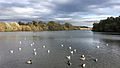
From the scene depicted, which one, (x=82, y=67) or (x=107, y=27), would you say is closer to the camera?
(x=82, y=67)

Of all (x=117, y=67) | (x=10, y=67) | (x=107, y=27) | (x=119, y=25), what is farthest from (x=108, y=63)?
(x=107, y=27)

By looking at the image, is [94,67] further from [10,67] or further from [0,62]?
[0,62]

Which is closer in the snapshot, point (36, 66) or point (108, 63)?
point (36, 66)

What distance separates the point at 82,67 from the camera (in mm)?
29859

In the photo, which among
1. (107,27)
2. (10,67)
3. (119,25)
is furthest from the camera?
(107,27)

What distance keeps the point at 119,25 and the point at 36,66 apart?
132 metres

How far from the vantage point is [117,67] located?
30250mm

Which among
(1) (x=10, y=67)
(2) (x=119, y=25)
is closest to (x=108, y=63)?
(1) (x=10, y=67)

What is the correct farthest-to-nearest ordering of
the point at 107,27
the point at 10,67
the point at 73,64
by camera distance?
1. the point at 107,27
2. the point at 73,64
3. the point at 10,67

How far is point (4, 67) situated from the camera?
29672mm

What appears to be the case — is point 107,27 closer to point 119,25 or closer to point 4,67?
point 119,25

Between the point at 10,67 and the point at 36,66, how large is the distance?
11.3 ft

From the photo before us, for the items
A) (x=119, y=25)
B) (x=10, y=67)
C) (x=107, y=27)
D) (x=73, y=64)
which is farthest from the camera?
(x=107, y=27)

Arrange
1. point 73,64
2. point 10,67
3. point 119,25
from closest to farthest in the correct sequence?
point 10,67 < point 73,64 < point 119,25
